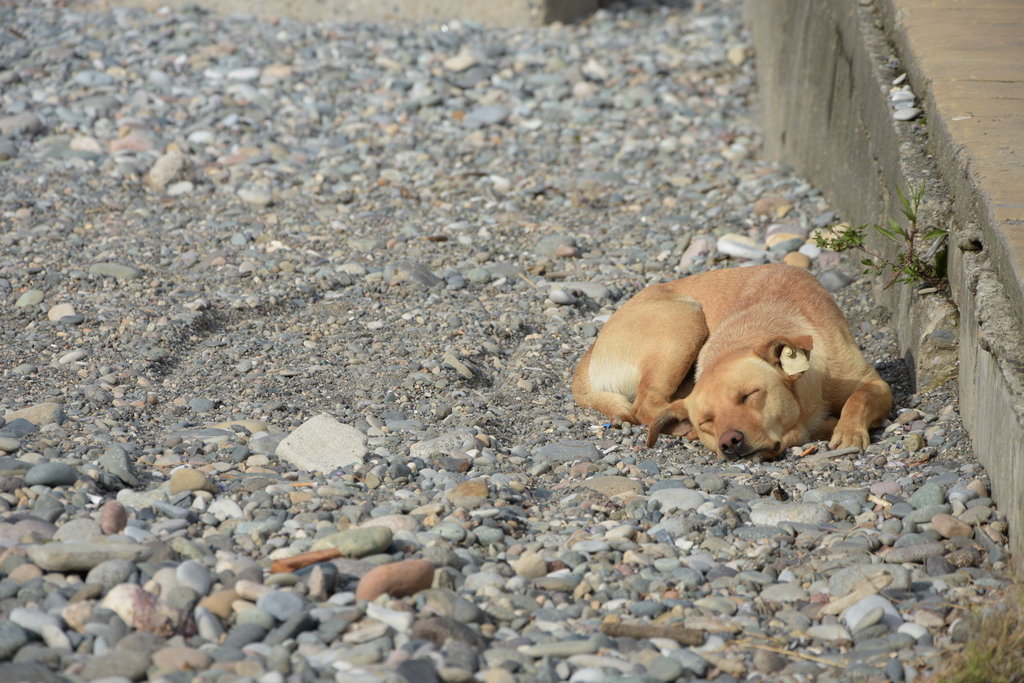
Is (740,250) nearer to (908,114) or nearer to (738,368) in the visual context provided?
(908,114)

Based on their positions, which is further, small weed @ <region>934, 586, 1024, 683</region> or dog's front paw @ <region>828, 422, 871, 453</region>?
dog's front paw @ <region>828, 422, 871, 453</region>

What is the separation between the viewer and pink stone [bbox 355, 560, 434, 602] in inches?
103

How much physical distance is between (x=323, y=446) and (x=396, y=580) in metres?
1.22

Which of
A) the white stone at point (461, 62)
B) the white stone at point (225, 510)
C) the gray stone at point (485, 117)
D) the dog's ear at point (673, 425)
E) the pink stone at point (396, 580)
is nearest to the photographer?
the pink stone at point (396, 580)

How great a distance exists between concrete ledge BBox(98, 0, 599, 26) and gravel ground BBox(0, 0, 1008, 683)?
96 centimetres

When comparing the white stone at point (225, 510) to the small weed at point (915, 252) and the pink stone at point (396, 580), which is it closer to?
the pink stone at point (396, 580)

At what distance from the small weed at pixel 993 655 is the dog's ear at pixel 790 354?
64.9 inches

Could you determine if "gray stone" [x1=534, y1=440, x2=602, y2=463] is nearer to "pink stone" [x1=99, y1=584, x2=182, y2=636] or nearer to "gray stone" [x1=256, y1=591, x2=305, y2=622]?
"gray stone" [x1=256, y1=591, x2=305, y2=622]

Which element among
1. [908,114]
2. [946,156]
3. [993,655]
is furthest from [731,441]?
[908,114]

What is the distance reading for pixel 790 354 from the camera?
3.91 m

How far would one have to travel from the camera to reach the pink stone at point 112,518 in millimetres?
2908

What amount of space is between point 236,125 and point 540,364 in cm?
470

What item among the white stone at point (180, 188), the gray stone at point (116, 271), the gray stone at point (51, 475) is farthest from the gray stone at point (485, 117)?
the gray stone at point (51, 475)

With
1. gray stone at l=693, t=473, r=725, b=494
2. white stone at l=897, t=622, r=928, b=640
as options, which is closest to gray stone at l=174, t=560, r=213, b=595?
gray stone at l=693, t=473, r=725, b=494
